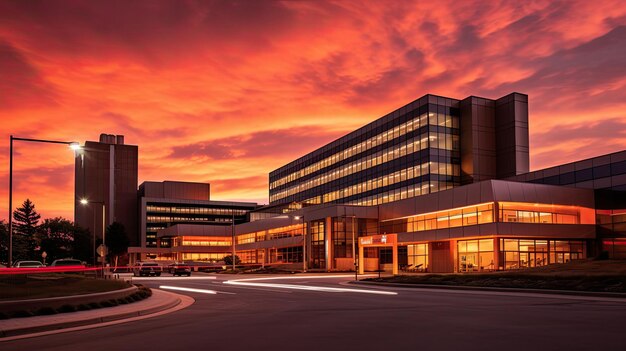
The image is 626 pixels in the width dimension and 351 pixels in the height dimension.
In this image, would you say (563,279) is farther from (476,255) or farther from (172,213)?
(172,213)

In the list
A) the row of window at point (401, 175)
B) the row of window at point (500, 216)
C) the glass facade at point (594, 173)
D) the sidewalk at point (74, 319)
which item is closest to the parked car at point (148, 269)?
the row of window at point (500, 216)

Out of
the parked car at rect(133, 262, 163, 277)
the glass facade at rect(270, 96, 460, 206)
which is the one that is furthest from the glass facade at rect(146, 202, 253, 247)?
the parked car at rect(133, 262, 163, 277)

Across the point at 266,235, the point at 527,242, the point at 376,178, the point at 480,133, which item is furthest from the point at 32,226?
the point at 527,242

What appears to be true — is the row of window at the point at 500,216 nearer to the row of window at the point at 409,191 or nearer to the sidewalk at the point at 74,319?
the row of window at the point at 409,191

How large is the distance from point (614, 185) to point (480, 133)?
2968 cm

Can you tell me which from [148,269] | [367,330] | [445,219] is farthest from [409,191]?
[367,330]

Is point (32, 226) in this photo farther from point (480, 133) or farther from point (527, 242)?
point (527, 242)

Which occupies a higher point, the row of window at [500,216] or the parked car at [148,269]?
the row of window at [500,216]

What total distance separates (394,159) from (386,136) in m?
5.08

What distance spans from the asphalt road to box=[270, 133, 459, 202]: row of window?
2771 inches

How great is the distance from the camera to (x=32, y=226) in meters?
170

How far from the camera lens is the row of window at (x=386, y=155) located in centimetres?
9056

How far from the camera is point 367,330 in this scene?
14227 millimetres

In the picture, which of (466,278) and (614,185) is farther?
(614,185)
